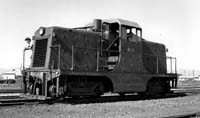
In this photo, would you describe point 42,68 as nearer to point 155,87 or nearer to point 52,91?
point 52,91

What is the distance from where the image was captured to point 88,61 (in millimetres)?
13758

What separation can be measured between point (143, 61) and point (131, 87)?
2.34 meters

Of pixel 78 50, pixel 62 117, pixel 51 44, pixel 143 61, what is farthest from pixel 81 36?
pixel 62 117

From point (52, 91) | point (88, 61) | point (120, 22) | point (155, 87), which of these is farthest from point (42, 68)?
point (155, 87)

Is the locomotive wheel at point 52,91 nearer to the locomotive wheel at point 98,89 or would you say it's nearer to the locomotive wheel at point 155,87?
the locomotive wheel at point 98,89

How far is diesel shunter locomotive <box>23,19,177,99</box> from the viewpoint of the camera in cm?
1230

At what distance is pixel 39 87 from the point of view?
12750 millimetres

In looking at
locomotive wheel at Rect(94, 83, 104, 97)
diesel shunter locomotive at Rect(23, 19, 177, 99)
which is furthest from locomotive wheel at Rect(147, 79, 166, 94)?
locomotive wheel at Rect(94, 83, 104, 97)

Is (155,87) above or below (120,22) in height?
below

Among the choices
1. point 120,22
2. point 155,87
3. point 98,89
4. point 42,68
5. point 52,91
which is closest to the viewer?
point 52,91

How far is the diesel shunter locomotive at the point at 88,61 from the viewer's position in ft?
40.3

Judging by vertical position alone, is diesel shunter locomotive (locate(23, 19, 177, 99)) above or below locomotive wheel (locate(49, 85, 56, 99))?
above

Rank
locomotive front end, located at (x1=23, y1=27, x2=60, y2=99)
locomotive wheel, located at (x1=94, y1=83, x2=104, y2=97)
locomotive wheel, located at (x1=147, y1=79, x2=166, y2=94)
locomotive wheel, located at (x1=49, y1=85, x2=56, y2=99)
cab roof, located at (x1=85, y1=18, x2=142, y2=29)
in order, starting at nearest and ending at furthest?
locomotive wheel, located at (x1=49, y1=85, x2=56, y2=99), locomotive front end, located at (x1=23, y1=27, x2=60, y2=99), locomotive wheel, located at (x1=94, y1=83, x2=104, y2=97), cab roof, located at (x1=85, y1=18, x2=142, y2=29), locomotive wheel, located at (x1=147, y1=79, x2=166, y2=94)

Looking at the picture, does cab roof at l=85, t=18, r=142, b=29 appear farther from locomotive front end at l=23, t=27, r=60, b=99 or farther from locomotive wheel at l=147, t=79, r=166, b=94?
locomotive wheel at l=147, t=79, r=166, b=94
